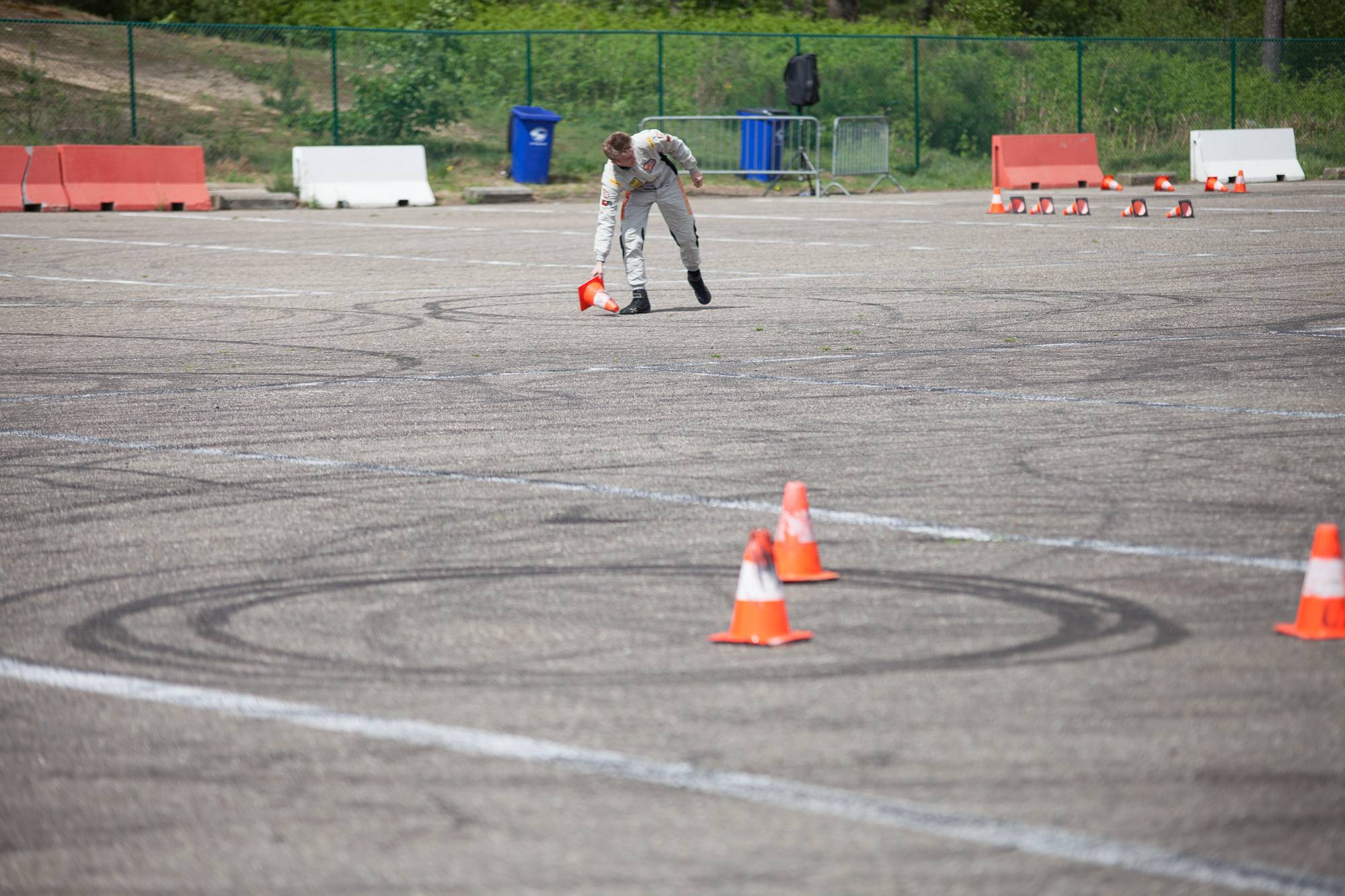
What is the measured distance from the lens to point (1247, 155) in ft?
124

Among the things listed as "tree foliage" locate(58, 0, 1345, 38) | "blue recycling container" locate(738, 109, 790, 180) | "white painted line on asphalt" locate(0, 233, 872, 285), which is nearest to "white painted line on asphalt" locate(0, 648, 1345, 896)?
"white painted line on asphalt" locate(0, 233, 872, 285)

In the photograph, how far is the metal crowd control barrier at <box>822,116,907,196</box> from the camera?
36500 mm

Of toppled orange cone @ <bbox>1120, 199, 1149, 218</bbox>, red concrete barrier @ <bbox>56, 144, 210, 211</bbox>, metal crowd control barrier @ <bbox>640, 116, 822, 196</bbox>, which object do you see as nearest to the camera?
toppled orange cone @ <bbox>1120, 199, 1149, 218</bbox>

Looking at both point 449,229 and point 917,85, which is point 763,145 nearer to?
point 917,85

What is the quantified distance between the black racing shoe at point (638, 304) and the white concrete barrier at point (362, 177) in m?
18.3

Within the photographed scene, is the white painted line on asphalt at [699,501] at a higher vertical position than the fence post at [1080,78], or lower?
lower

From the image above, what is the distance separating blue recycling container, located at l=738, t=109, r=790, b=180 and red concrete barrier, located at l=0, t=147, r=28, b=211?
13.7 m

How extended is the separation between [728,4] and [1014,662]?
6321cm

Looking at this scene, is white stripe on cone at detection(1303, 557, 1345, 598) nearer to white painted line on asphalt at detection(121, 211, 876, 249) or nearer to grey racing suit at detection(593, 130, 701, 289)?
grey racing suit at detection(593, 130, 701, 289)

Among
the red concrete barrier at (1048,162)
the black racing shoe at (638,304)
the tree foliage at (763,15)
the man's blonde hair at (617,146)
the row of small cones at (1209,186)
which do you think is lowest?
the black racing shoe at (638,304)

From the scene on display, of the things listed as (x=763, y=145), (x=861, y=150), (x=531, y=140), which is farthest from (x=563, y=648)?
(x=861, y=150)

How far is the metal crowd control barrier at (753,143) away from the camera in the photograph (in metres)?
36.0

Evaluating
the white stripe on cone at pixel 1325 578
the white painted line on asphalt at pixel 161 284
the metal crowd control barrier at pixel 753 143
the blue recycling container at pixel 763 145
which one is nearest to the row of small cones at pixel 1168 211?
the metal crowd control barrier at pixel 753 143

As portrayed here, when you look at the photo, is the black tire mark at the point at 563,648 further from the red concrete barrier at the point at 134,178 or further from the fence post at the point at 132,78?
the fence post at the point at 132,78
